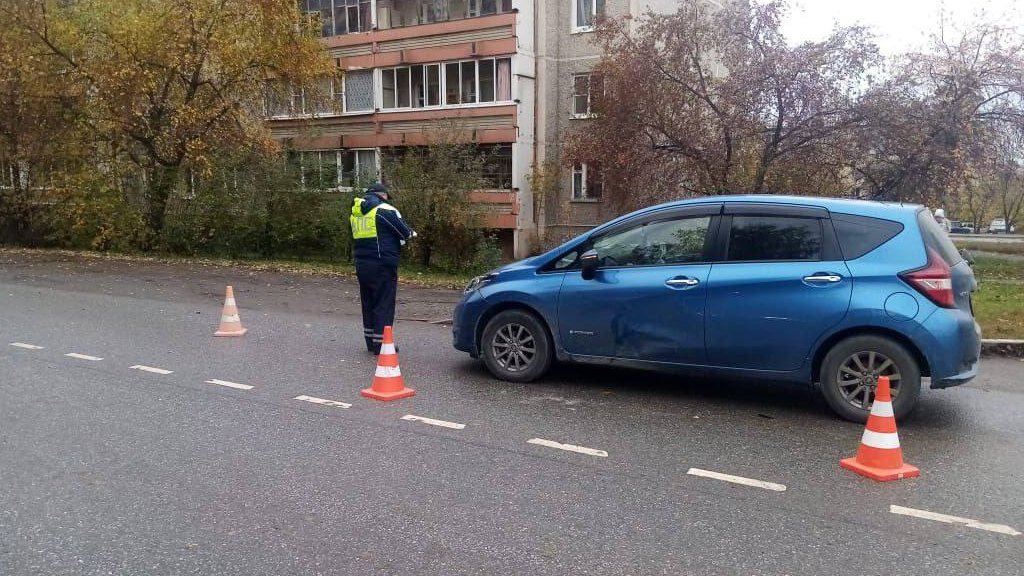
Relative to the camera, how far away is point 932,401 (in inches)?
266

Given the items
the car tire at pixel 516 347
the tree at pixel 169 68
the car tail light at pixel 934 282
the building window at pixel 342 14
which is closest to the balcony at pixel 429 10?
the building window at pixel 342 14

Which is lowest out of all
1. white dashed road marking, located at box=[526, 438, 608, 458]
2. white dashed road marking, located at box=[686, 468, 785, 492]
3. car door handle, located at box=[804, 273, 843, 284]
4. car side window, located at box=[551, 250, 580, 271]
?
white dashed road marking, located at box=[686, 468, 785, 492]

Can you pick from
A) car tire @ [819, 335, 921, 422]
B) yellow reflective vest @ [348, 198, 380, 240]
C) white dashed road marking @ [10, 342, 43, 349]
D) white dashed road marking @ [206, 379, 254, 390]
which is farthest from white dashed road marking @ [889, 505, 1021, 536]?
white dashed road marking @ [10, 342, 43, 349]

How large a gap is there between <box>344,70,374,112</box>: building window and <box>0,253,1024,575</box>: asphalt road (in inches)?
923

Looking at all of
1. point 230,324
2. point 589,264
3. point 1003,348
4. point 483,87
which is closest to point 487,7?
point 483,87

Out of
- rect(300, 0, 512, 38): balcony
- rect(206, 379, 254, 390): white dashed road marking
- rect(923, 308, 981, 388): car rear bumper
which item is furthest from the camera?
rect(300, 0, 512, 38): balcony

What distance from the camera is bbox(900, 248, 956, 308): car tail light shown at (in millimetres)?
5734

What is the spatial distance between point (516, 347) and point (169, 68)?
55.1ft

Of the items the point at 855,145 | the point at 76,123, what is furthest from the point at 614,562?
the point at 76,123

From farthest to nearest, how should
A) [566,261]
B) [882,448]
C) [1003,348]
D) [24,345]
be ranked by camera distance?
[1003,348] < [24,345] < [566,261] < [882,448]

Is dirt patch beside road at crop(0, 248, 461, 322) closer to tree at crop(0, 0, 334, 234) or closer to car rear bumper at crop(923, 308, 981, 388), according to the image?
tree at crop(0, 0, 334, 234)

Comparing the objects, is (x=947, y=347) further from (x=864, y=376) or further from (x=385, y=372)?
(x=385, y=372)

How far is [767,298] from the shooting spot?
608 centimetres

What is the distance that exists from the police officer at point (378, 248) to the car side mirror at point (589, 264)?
2.44m
